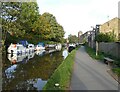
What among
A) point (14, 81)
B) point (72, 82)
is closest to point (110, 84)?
point (72, 82)

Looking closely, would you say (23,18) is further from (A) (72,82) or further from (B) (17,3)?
(A) (72,82)

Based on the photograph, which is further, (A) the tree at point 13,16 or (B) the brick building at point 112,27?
(B) the brick building at point 112,27

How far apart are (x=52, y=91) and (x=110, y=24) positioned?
52949 mm

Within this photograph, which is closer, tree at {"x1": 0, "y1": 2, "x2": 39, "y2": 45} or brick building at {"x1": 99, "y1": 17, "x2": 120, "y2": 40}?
tree at {"x1": 0, "y1": 2, "x2": 39, "y2": 45}

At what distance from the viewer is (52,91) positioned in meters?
10.8

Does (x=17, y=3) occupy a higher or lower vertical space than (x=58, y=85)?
higher

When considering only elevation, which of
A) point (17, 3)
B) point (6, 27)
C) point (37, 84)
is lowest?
point (37, 84)

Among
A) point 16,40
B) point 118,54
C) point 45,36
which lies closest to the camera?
point 118,54

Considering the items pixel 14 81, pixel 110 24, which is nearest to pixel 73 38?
pixel 110 24

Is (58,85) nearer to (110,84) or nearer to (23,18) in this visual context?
(110,84)

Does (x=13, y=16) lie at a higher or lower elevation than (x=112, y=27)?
higher

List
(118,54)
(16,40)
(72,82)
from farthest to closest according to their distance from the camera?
1. (16,40)
2. (118,54)
3. (72,82)

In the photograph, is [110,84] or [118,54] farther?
[118,54]

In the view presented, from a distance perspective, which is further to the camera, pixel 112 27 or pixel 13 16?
pixel 112 27
